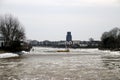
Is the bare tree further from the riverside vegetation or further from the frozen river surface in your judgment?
the frozen river surface

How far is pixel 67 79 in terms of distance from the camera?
18516mm

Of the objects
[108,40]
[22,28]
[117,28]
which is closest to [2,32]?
[22,28]

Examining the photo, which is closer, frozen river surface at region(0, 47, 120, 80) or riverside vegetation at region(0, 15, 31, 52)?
frozen river surface at region(0, 47, 120, 80)

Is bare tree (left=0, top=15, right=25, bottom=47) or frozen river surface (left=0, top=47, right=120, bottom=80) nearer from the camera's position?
frozen river surface (left=0, top=47, right=120, bottom=80)

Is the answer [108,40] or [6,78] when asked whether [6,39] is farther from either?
[108,40]

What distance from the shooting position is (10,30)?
284 feet

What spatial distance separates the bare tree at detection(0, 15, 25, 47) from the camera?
85.8m

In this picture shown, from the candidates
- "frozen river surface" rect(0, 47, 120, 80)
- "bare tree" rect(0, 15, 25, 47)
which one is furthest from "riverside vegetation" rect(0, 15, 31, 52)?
"frozen river surface" rect(0, 47, 120, 80)

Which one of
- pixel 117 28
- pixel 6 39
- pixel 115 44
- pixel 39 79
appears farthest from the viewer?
pixel 117 28

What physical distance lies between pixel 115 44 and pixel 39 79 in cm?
12966

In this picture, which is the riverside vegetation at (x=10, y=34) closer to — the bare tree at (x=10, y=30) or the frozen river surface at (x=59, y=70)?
the bare tree at (x=10, y=30)

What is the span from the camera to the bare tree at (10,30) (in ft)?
282

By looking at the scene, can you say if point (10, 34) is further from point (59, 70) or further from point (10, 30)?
point (59, 70)

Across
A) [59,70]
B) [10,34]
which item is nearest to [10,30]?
[10,34]
